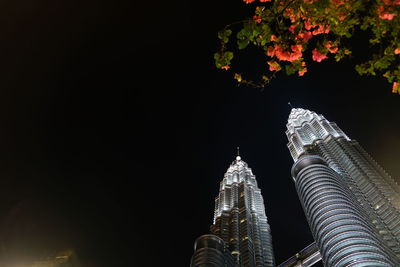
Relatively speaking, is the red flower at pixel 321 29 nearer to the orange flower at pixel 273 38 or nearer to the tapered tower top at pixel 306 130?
the orange flower at pixel 273 38

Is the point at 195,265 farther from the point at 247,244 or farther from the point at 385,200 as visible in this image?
the point at 385,200

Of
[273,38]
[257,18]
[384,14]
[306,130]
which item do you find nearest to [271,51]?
[273,38]

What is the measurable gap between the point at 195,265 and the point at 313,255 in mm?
38800

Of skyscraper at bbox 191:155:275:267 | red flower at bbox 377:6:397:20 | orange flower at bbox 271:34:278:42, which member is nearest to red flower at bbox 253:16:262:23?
orange flower at bbox 271:34:278:42

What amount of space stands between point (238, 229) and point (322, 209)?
1282 inches

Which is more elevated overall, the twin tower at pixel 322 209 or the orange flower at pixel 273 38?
the twin tower at pixel 322 209

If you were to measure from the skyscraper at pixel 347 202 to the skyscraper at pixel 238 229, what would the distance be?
64.9 feet

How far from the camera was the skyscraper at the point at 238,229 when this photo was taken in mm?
91000

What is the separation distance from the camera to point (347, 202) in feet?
260

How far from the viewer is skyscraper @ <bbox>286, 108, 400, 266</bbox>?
6762 centimetres

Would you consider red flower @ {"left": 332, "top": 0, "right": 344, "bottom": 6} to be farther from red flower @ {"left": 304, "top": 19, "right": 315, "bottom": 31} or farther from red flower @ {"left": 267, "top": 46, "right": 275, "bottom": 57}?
red flower @ {"left": 267, "top": 46, "right": 275, "bottom": 57}

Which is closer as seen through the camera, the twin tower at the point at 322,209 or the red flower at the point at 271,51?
the red flower at the point at 271,51

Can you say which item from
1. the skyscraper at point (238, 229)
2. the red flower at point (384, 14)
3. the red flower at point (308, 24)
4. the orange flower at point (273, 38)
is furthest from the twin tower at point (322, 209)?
the red flower at point (384, 14)

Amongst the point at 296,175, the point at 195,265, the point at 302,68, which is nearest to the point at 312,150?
the point at 296,175
